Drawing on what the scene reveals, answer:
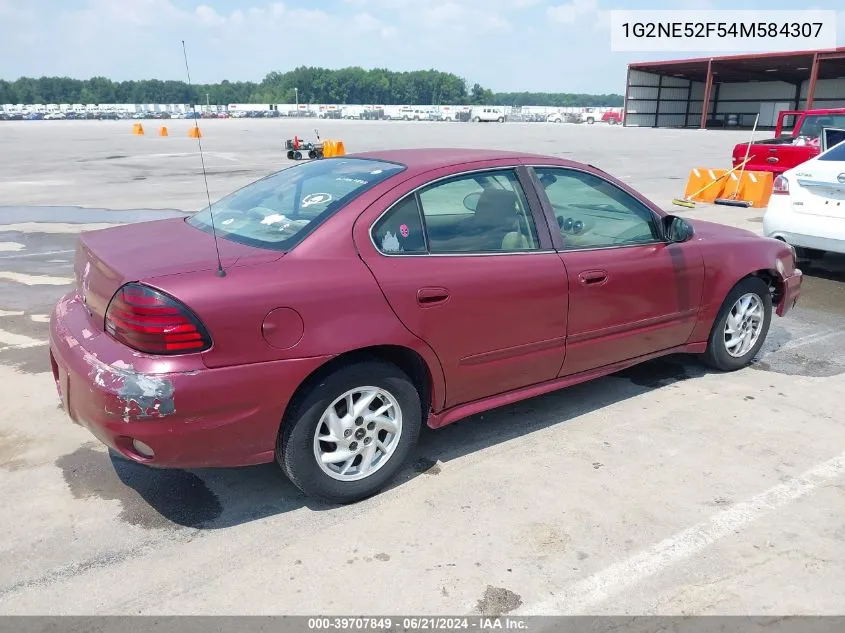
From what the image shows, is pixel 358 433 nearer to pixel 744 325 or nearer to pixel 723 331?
pixel 723 331

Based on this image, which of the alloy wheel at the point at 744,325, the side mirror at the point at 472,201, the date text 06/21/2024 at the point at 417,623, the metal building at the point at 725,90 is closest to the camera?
the date text 06/21/2024 at the point at 417,623

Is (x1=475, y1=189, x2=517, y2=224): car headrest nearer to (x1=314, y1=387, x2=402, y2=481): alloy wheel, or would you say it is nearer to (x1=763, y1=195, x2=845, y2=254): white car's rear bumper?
(x1=314, y1=387, x2=402, y2=481): alloy wheel

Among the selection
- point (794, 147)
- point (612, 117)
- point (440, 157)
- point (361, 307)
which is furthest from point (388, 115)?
point (361, 307)

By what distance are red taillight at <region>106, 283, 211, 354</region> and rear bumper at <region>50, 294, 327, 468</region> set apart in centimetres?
5

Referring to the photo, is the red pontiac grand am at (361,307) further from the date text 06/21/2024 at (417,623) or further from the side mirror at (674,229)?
the date text 06/21/2024 at (417,623)

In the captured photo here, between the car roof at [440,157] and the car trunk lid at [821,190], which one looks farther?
the car trunk lid at [821,190]

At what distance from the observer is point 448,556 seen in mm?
2867

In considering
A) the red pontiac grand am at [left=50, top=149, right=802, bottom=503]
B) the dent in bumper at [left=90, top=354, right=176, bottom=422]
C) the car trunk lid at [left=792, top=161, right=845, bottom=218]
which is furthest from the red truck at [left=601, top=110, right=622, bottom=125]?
the dent in bumper at [left=90, top=354, right=176, bottom=422]

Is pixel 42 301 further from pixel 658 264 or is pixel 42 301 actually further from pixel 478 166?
pixel 658 264

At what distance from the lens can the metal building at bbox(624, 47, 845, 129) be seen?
50.8 meters

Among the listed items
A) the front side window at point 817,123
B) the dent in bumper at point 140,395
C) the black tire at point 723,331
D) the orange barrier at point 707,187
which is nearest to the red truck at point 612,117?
the front side window at point 817,123

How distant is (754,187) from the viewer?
13.1 meters

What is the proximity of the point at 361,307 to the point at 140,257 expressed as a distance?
99 centimetres

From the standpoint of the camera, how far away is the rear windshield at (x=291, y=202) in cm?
325
